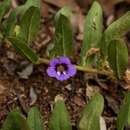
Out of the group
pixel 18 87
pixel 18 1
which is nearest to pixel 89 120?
pixel 18 87

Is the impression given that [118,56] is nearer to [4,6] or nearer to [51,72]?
[51,72]

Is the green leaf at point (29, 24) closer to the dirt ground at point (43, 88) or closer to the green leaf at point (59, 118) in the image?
the dirt ground at point (43, 88)

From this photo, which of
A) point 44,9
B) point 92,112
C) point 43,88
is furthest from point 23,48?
point 44,9

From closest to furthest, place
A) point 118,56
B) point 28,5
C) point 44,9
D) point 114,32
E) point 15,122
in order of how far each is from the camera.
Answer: point 15,122 → point 118,56 → point 114,32 → point 28,5 → point 44,9

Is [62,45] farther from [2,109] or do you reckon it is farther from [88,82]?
[2,109]

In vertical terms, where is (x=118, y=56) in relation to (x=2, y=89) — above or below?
above

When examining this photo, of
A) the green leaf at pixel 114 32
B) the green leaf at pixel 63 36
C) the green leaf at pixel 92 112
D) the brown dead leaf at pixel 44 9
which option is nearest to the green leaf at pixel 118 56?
the green leaf at pixel 114 32

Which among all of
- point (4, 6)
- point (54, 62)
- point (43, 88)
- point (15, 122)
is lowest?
point (15, 122)

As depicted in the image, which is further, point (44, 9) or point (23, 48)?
point (44, 9)
